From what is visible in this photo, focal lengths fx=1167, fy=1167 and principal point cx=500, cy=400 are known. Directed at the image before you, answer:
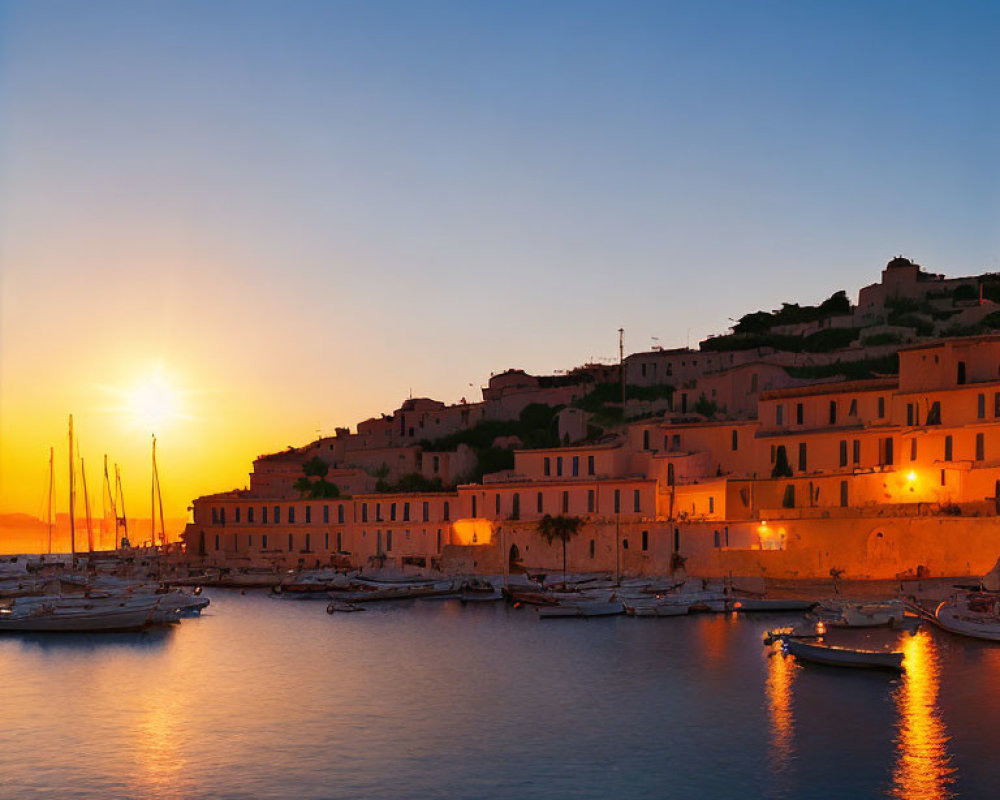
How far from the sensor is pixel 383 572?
6219cm

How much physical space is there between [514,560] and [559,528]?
3810mm

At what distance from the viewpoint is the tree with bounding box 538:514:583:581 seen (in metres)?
57.6

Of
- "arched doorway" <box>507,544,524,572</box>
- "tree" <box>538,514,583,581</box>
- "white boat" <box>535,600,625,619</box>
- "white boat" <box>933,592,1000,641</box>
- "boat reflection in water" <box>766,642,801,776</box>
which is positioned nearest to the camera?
"boat reflection in water" <box>766,642,801,776</box>

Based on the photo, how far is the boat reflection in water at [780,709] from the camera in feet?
78.4

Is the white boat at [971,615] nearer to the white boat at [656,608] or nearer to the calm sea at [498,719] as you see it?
the calm sea at [498,719]

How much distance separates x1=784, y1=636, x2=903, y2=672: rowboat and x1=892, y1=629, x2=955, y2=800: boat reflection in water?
21.7 inches

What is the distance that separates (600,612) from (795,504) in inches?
423

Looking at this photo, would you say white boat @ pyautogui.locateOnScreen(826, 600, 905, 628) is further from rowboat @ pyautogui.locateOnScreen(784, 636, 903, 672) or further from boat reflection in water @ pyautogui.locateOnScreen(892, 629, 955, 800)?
boat reflection in water @ pyautogui.locateOnScreen(892, 629, 955, 800)

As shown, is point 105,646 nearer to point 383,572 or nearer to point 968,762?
point 383,572

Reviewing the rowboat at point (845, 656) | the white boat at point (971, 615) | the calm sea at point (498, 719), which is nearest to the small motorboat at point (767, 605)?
the calm sea at point (498, 719)

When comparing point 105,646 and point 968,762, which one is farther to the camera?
point 105,646

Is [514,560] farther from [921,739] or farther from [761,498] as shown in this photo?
[921,739]

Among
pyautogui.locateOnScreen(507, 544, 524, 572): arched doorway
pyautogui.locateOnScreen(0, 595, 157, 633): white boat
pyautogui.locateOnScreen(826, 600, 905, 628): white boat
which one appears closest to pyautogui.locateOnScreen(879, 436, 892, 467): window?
pyautogui.locateOnScreen(826, 600, 905, 628): white boat

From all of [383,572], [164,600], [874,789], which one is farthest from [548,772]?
[383,572]
